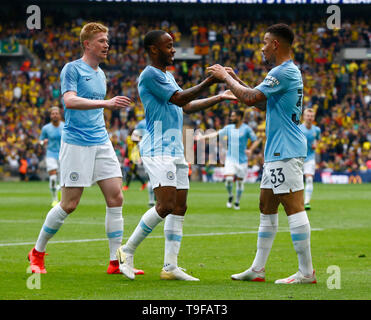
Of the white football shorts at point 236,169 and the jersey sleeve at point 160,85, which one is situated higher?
the jersey sleeve at point 160,85

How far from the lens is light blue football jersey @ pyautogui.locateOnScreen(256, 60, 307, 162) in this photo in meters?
7.45

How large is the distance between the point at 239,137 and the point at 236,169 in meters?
0.88

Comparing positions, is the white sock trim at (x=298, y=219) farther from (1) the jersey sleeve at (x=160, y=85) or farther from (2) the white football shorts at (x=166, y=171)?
(1) the jersey sleeve at (x=160, y=85)

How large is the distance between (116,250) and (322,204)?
46.6ft

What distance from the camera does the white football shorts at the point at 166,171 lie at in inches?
308

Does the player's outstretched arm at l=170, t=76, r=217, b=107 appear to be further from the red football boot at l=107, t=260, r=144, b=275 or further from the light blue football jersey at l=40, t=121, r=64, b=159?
the light blue football jersey at l=40, t=121, r=64, b=159

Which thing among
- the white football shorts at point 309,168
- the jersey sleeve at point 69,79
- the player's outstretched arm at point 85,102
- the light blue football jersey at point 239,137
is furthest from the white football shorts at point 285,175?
the white football shorts at point 309,168

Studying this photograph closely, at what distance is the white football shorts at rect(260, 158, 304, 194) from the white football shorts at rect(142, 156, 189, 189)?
99 centimetres

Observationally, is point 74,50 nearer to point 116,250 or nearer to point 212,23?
point 212,23

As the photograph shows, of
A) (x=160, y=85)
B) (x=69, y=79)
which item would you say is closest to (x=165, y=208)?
(x=160, y=85)

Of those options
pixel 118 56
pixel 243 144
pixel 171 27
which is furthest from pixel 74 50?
pixel 243 144

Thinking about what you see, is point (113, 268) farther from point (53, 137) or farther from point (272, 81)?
point (53, 137)

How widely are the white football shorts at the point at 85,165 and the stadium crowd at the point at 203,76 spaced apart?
30.1 m

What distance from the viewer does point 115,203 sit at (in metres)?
8.55
